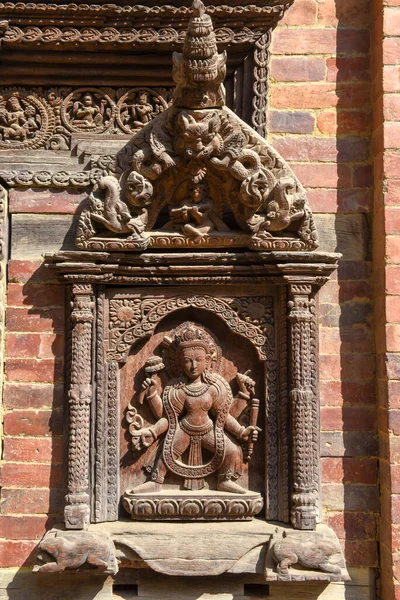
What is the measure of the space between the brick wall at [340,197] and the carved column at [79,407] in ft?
4.57

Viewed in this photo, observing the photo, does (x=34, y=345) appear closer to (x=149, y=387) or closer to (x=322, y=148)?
(x=149, y=387)

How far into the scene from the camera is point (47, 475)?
3.62 m

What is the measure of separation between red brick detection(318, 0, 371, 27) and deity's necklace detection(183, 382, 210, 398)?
2.38 meters

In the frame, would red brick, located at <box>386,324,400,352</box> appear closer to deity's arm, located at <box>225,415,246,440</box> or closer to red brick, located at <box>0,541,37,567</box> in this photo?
deity's arm, located at <box>225,415,246,440</box>

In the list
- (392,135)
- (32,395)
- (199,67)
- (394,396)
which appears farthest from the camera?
(32,395)

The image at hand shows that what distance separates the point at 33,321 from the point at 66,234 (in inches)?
22.1

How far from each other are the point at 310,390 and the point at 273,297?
1.96ft

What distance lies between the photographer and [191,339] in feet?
12.0

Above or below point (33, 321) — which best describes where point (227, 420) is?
below

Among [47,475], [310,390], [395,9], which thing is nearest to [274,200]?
Result: [310,390]

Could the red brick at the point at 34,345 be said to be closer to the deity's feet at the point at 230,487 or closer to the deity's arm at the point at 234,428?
the deity's arm at the point at 234,428

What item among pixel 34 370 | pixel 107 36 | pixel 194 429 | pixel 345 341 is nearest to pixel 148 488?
pixel 194 429

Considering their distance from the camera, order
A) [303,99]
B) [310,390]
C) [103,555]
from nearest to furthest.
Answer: [103,555], [310,390], [303,99]

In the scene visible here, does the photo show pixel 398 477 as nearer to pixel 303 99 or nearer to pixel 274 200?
pixel 274 200
